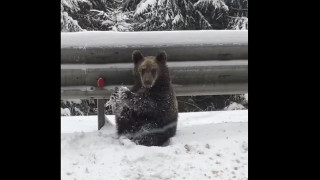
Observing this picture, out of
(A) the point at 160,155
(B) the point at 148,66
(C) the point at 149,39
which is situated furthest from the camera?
(C) the point at 149,39

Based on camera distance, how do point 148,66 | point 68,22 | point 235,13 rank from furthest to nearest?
point 235,13 → point 68,22 → point 148,66

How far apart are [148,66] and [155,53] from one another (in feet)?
1.04

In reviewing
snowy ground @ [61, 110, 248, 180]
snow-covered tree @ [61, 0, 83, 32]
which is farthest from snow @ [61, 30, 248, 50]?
snow-covered tree @ [61, 0, 83, 32]

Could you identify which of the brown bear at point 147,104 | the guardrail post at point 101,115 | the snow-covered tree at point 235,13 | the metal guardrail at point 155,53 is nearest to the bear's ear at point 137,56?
the brown bear at point 147,104

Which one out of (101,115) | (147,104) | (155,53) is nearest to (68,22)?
(101,115)

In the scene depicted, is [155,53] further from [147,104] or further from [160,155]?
[160,155]

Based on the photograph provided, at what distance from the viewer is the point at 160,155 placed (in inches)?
153

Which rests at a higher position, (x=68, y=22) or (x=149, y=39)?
(x=68, y=22)

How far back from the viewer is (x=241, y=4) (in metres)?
11.8

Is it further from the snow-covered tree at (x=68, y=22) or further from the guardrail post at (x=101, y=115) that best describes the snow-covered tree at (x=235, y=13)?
the guardrail post at (x=101, y=115)
